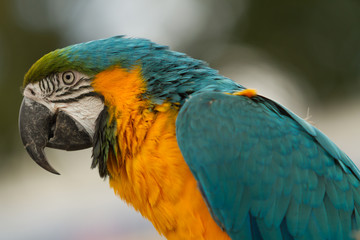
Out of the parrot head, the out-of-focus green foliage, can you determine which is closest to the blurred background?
the out-of-focus green foliage

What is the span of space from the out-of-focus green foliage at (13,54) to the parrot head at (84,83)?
586 centimetres

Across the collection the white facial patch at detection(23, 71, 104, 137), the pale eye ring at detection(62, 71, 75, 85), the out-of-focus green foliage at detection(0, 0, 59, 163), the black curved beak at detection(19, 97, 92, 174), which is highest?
the pale eye ring at detection(62, 71, 75, 85)

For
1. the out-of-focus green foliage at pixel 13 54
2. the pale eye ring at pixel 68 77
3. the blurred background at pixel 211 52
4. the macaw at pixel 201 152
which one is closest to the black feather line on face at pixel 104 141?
Result: the macaw at pixel 201 152

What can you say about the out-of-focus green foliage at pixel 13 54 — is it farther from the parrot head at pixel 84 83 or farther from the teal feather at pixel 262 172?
the teal feather at pixel 262 172

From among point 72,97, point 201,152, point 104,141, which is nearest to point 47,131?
point 72,97

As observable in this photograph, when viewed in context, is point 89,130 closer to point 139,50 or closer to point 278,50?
point 139,50

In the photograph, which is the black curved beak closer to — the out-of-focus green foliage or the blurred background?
the blurred background

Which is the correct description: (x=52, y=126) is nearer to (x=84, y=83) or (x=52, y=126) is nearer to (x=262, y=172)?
(x=84, y=83)

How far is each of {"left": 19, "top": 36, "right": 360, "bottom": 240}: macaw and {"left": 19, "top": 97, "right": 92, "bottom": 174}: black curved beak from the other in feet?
0.05

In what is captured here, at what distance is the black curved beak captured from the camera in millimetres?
2119

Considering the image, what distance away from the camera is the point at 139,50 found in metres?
2.10

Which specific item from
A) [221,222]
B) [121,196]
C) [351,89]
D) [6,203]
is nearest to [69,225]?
[6,203]

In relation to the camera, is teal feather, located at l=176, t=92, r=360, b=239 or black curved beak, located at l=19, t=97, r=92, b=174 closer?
teal feather, located at l=176, t=92, r=360, b=239

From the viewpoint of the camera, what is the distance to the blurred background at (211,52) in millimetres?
7250
